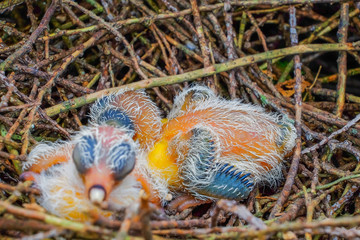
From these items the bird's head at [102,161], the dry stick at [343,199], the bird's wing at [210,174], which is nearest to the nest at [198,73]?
the dry stick at [343,199]

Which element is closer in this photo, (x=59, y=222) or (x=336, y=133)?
(x=59, y=222)

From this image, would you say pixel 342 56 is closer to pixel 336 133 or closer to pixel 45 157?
pixel 336 133

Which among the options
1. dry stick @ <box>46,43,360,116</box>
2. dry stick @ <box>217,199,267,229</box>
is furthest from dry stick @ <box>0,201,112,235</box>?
dry stick @ <box>46,43,360,116</box>

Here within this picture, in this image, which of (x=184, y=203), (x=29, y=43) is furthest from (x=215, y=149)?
(x=29, y=43)

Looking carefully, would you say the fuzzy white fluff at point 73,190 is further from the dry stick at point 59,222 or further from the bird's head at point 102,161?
the dry stick at point 59,222

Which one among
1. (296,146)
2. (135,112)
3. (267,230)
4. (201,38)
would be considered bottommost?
(267,230)

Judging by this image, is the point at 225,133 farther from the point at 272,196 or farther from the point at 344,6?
the point at 344,6
